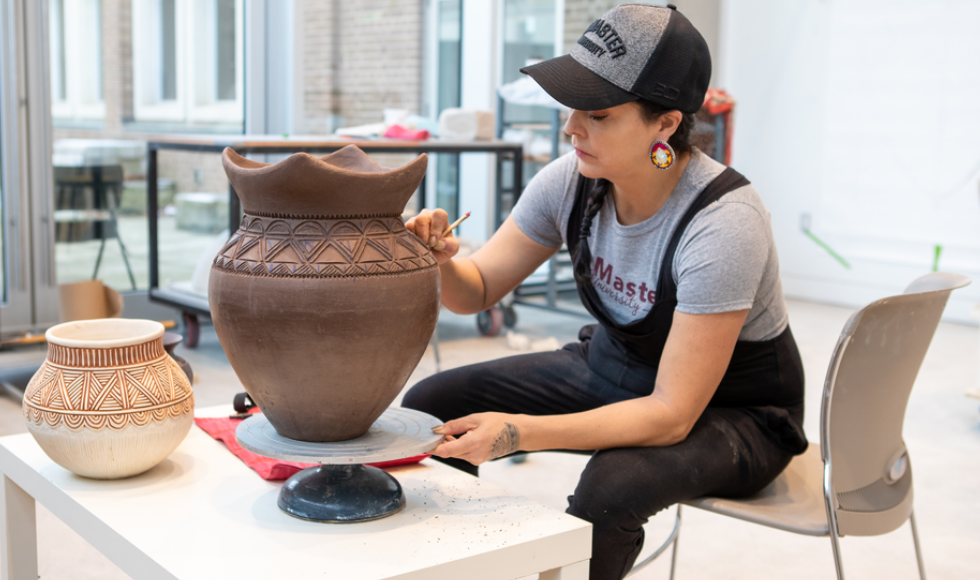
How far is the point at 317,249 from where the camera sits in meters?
0.98

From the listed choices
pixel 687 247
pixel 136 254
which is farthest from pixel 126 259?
pixel 687 247

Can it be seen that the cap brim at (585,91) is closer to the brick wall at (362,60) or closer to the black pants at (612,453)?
the black pants at (612,453)

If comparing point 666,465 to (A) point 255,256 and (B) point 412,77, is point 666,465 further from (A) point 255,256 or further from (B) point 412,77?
(B) point 412,77

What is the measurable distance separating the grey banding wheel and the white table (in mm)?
16

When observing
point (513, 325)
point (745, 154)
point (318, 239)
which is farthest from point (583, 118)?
point (745, 154)

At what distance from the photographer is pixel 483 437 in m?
1.09

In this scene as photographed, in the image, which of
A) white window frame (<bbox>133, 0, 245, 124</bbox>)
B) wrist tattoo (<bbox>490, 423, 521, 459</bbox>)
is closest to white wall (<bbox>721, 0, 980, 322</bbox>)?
white window frame (<bbox>133, 0, 245, 124</bbox>)

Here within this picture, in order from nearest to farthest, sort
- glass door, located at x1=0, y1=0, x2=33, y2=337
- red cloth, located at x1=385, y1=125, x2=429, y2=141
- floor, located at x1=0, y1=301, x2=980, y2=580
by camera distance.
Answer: floor, located at x1=0, y1=301, x2=980, y2=580
glass door, located at x1=0, y1=0, x2=33, y2=337
red cloth, located at x1=385, y1=125, x2=429, y2=141

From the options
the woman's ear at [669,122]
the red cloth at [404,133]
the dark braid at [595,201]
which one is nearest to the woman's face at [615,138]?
the woman's ear at [669,122]

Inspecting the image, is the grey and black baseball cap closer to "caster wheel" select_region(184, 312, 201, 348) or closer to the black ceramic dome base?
the black ceramic dome base

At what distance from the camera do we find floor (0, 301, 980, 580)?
1.81 metres

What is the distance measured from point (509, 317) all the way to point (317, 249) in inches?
116

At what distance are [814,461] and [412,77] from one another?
3.39m

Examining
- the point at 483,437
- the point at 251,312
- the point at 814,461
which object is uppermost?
the point at 251,312
